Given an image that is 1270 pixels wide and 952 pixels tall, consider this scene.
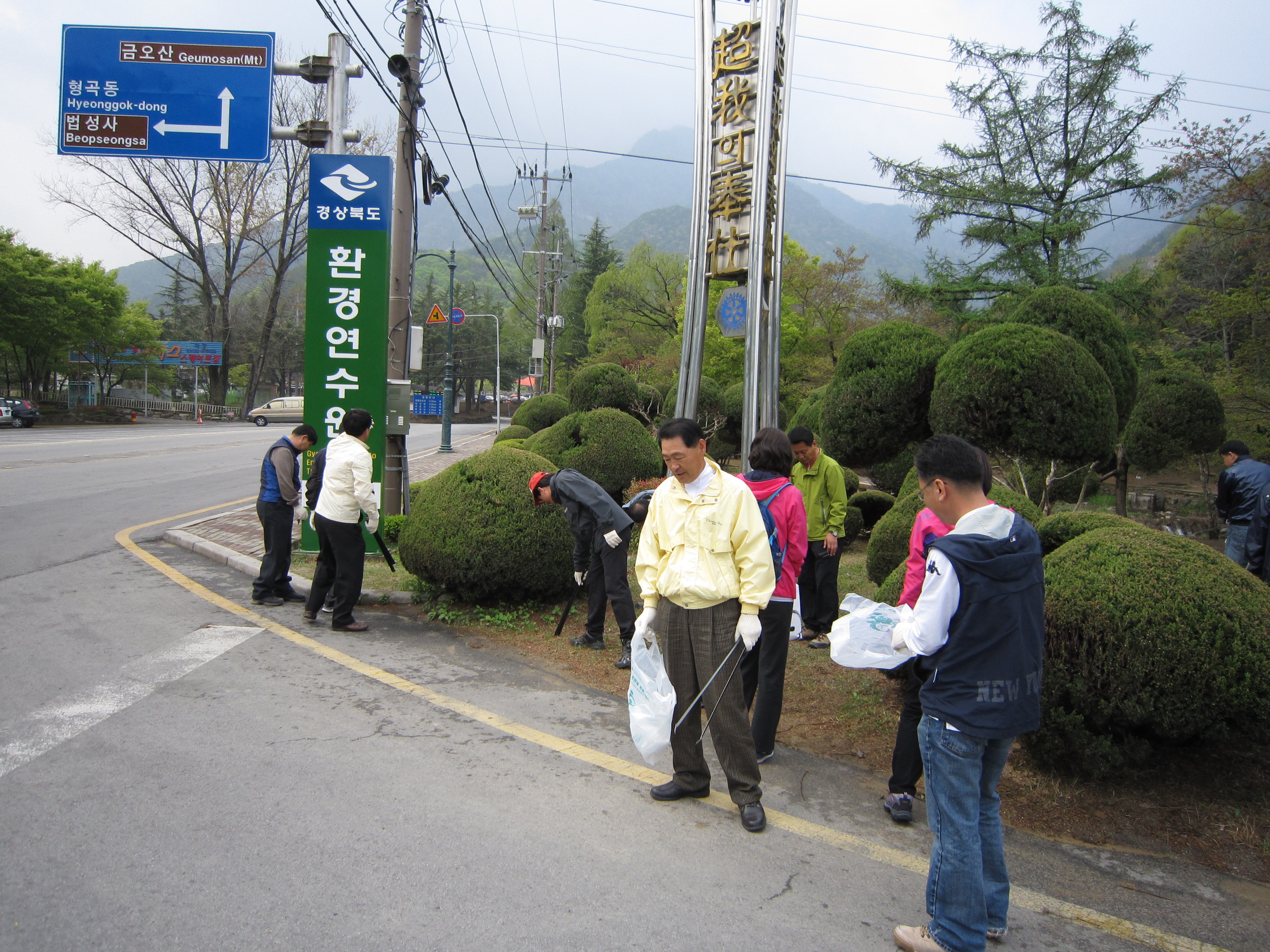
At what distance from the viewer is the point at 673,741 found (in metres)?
3.54

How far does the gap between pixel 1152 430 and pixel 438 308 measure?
64.1ft

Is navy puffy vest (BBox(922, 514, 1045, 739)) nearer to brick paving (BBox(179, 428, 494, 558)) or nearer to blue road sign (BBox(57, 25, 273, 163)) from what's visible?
brick paving (BBox(179, 428, 494, 558))

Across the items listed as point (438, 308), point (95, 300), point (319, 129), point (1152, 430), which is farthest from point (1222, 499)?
point (95, 300)

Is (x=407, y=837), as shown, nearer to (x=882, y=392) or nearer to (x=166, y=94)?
(x=882, y=392)

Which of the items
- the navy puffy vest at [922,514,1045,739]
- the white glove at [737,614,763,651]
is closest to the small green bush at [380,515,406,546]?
the white glove at [737,614,763,651]

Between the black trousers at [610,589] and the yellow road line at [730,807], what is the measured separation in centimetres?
138

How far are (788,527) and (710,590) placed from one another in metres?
0.84

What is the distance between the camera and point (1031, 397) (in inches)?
235

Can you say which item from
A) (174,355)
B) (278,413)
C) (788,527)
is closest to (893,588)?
(788,527)

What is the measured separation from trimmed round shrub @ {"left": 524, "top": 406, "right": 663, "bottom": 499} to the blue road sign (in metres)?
5.15

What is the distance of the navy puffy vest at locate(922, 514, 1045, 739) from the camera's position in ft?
7.95

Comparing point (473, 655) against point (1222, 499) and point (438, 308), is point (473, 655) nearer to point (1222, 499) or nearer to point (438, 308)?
point (1222, 499)

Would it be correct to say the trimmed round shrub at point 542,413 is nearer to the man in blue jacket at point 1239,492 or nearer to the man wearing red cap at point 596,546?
the man wearing red cap at point 596,546

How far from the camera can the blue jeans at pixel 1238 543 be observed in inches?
290
